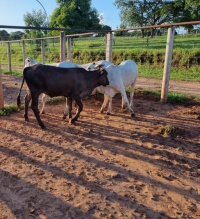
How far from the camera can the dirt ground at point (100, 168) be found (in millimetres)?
2764

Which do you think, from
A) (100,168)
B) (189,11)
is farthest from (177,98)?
(189,11)

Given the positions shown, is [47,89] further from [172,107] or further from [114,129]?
[172,107]

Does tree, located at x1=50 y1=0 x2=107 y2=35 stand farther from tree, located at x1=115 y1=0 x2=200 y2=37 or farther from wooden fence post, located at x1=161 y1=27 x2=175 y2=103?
wooden fence post, located at x1=161 y1=27 x2=175 y2=103

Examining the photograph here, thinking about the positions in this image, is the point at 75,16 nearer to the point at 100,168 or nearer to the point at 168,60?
the point at 168,60

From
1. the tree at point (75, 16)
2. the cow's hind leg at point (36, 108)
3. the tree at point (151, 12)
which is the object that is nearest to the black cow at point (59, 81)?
the cow's hind leg at point (36, 108)

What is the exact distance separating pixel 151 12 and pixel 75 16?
14.7 m

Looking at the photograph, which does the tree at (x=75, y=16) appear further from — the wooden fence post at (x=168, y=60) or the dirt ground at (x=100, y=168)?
the dirt ground at (x=100, y=168)

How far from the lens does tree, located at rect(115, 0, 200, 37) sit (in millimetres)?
38284

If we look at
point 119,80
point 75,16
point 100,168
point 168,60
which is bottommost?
point 100,168

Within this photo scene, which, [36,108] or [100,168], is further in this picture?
[36,108]

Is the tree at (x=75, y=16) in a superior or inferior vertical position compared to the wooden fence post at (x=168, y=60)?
superior

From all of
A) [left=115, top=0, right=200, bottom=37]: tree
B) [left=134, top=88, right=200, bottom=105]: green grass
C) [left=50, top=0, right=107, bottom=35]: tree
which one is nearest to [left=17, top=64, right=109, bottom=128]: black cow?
[left=134, top=88, right=200, bottom=105]: green grass

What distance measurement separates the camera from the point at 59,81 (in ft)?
16.6

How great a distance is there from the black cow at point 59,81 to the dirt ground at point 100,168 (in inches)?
25.6
